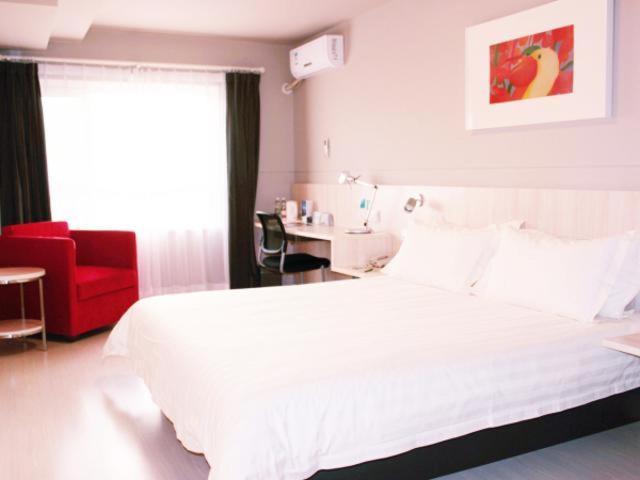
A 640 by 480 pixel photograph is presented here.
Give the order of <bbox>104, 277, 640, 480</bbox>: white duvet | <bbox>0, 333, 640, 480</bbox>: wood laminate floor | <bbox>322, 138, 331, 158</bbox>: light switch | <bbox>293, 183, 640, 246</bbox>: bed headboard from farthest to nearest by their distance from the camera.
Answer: <bbox>322, 138, 331, 158</bbox>: light switch, <bbox>293, 183, 640, 246</bbox>: bed headboard, <bbox>0, 333, 640, 480</bbox>: wood laminate floor, <bbox>104, 277, 640, 480</bbox>: white duvet

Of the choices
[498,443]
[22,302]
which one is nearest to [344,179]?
[22,302]

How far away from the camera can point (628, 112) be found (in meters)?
3.25

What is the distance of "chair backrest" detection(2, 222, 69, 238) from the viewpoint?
16.3 feet

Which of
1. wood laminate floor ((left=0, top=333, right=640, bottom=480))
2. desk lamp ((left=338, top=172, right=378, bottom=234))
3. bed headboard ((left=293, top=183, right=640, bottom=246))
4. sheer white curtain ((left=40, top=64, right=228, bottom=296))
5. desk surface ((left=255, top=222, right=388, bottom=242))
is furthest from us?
sheer white curtain ((left=40, top=64, right=228, bottom=296))

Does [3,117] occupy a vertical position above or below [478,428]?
above

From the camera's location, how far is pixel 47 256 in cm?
470

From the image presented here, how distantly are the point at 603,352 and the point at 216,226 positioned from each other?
4.37 metres

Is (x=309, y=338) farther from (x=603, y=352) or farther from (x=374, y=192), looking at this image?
(x=374, y=192)

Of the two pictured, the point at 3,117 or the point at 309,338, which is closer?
the point at 309,338

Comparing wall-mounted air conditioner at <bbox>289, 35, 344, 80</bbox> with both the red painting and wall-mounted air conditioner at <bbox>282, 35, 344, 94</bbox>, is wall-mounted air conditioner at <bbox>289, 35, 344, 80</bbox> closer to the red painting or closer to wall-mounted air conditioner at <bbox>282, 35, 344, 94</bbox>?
wall-mounted air conditioner at <bbox>282, 35, 344, 94</bbox>

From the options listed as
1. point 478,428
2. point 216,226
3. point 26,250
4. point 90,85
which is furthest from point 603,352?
point 90,85

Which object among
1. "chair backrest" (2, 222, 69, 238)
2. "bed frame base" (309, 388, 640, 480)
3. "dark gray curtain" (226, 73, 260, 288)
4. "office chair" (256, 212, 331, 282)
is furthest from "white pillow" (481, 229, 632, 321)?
"chair backrest" (2, 222, 69, 238)

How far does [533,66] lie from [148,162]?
372cm

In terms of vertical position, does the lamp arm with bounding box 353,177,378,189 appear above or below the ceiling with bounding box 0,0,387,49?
below
